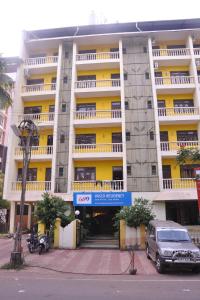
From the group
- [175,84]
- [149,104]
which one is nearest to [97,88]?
[149,104]

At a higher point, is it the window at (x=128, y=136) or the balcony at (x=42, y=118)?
the balcony at (x=42, y=118)

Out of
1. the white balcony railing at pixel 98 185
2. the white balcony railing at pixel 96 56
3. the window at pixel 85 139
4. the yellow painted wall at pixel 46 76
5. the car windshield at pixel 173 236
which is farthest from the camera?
the yellow painted wall at pixel 46 76

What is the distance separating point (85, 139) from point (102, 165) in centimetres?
292

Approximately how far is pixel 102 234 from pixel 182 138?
1096 cm

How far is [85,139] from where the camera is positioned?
2520 cm

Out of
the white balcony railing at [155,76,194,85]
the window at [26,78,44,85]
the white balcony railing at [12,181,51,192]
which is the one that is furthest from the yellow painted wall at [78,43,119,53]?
the white balcony railing at [12,181,51,192]

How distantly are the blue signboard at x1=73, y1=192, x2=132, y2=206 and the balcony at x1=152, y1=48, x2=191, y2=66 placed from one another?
13.2m

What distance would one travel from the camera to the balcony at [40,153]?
78.5ft

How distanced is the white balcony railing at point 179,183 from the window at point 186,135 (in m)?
4.10

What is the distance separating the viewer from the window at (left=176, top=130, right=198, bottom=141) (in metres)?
24.4

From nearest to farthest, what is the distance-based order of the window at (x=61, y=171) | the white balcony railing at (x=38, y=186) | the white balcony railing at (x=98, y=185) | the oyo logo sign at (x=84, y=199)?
the oyo logo sign at (x=84, y=199), the white balcony railing at (x=98, y=185), the window at (x=61, y=171), the white balcony railing at (x=38, y=186)

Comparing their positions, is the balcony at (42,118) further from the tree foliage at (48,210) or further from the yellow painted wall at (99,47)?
the tree foliage at (48,210)

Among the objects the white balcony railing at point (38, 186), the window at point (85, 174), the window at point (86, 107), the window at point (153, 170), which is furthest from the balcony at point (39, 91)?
the window at point (153, 170)

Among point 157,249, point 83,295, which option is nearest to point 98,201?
point 157,249
